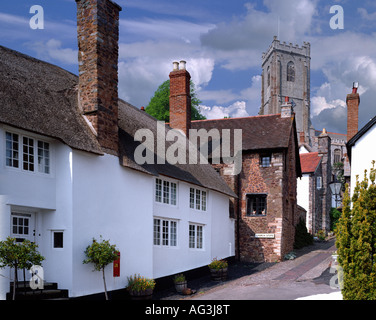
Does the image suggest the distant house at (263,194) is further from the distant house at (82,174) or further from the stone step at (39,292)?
the stone step at (39,292)

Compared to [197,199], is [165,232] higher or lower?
lower

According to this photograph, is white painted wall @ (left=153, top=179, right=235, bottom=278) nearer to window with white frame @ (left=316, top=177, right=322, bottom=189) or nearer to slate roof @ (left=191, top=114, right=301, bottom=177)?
slate roof @ (left=191, top=114, right=301, bottom=177)

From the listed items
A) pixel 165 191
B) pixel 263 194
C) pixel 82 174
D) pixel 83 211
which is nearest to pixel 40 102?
pixel 82 174

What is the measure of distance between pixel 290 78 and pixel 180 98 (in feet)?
250

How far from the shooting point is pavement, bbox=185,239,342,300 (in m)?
14.3

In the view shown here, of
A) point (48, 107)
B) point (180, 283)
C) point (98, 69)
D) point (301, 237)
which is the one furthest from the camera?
point (301, 237)

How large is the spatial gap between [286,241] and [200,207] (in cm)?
857

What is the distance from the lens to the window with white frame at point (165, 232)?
1706 centimetres

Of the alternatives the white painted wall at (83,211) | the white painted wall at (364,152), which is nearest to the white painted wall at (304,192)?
the white painted wall at (364,152)

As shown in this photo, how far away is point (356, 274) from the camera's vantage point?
1005 cm

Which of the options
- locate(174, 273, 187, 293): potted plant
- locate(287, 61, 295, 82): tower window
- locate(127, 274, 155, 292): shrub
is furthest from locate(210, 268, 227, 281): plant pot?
locate(287, 61, 295, 82): tower window

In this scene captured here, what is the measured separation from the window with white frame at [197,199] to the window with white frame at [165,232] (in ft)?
6.17

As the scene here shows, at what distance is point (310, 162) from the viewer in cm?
4462

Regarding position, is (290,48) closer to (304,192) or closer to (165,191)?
(304,192)
